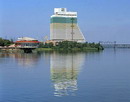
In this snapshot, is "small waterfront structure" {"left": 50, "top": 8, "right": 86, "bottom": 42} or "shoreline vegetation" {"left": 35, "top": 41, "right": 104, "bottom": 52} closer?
"shoreline vegetation" {"left": 35, "top": 41, "right": 104, "bottom": 52}

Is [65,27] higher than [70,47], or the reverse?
[65,27]

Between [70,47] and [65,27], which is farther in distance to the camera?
[65,27]

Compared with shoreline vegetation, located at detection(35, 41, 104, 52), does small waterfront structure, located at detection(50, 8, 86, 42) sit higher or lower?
higher

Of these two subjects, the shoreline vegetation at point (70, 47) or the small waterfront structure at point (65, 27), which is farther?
the small waterfront structure at point (65, 27)

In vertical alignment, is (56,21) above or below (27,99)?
above

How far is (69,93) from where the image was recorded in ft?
40.7

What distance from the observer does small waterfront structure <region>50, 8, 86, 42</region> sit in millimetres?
106125

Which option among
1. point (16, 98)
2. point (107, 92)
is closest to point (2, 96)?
point (16, 98)

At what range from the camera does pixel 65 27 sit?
352ft

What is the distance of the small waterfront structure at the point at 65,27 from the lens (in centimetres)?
10612

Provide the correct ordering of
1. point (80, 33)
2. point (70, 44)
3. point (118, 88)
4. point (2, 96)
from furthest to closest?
point (80, 33)
point (70, 44)
point (118, 88)
point (2, 96)

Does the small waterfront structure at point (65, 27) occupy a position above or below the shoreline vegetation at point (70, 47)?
above

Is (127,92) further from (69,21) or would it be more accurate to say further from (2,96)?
(69,21)

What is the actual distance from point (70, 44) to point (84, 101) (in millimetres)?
70896
